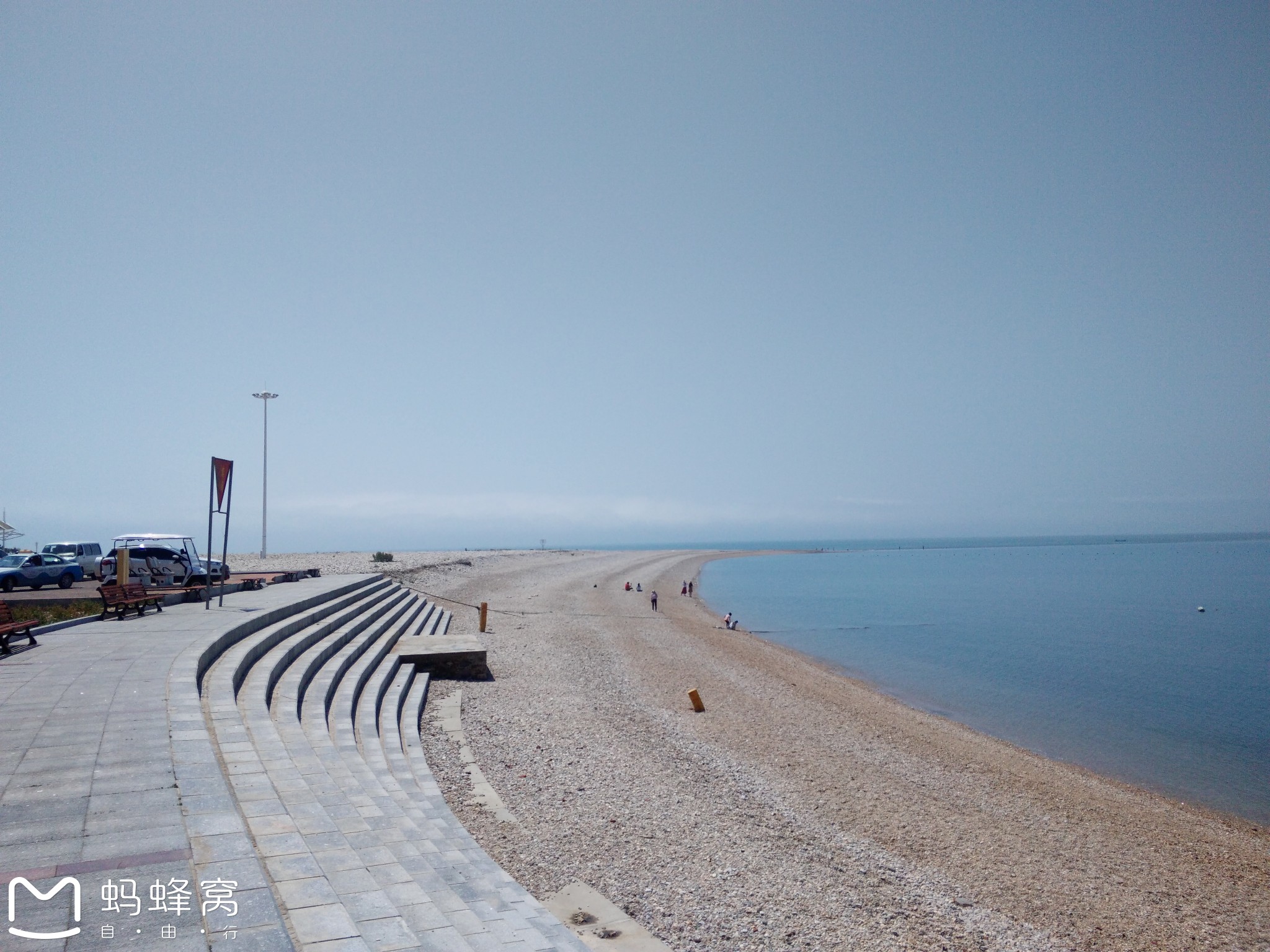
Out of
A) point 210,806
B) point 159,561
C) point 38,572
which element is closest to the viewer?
point 210,806

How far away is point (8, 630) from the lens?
33.3ft

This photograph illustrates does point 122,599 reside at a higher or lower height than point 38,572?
lower

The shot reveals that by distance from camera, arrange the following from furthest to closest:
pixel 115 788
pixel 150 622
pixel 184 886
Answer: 1. pixel 150 622
2. pixel 115 788
3. pixel 184 886

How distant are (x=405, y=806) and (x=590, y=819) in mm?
2668

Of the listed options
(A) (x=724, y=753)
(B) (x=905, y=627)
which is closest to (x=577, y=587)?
(B) (x=905, y=627)

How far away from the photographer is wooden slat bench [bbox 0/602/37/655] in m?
10.1

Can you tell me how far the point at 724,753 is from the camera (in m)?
13.8

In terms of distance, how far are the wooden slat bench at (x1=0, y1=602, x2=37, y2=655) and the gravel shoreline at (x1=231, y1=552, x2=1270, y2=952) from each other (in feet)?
19.1

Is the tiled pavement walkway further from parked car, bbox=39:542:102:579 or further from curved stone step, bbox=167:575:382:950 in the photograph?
parked car, bbox=39:542:102:579

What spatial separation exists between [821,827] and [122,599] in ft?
42.4

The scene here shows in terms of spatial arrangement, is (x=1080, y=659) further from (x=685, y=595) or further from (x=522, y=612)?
(x=685, y=595)

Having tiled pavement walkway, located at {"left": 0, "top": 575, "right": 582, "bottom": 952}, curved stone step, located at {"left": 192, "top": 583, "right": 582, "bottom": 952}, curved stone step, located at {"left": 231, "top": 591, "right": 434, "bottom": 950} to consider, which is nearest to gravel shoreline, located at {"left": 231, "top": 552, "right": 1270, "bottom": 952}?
curved stone step, located at {"left": 192, "top": 583, "right": 582, "bottom": 952}

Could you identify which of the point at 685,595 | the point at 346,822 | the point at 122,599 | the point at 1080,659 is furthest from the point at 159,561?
the point at 685,595

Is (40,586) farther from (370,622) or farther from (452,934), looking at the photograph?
(452,934)
